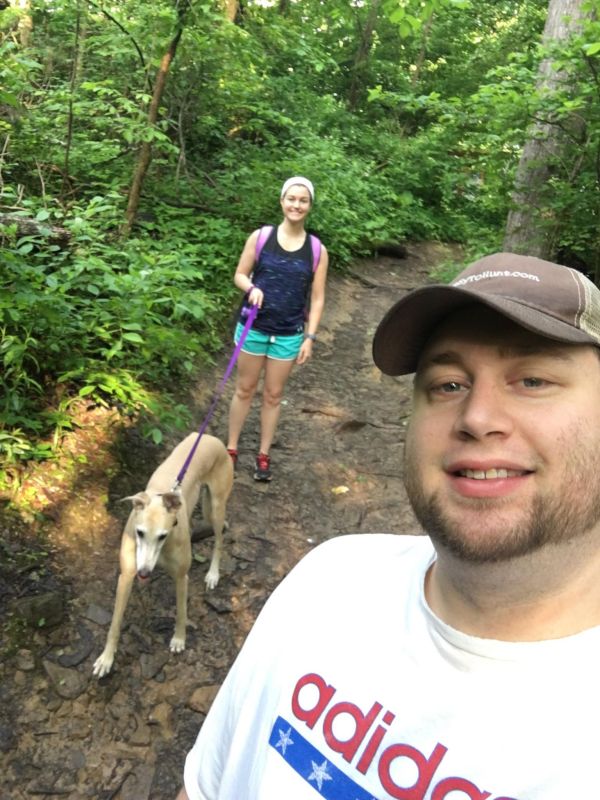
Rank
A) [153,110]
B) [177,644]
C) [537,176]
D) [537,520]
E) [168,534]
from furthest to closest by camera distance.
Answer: [537,176], [153,110], [177,644], [168,534], [537,520]

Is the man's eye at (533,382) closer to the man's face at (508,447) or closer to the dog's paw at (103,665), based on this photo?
the man's face at (508,447)

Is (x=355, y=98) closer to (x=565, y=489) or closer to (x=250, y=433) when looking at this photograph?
(x=250, y=433)

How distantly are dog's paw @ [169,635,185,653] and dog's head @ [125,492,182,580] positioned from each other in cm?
56

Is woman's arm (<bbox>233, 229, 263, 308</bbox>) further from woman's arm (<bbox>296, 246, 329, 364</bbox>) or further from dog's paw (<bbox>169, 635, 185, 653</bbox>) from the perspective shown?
dog's paw (<bbox>169, 635, 185, 653</bbox>)

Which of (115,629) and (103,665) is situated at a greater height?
(115,629)

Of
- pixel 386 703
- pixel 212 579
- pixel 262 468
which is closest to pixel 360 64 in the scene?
pixel 262 468

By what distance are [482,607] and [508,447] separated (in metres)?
0.31

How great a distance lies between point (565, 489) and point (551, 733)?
403mm

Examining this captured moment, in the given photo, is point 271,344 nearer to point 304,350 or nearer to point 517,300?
point 304,350

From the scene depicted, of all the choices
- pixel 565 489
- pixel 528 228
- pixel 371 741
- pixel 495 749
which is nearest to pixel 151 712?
pixel 371 741

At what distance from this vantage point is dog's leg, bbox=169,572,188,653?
11.7 feet

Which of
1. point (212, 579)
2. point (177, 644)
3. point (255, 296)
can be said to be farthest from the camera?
point (255, 296)

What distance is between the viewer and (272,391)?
16.4 feet

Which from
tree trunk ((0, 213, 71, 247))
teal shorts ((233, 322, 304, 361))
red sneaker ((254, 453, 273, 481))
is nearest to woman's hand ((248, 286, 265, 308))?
teal shorts ((233, 322, 304, 361))
